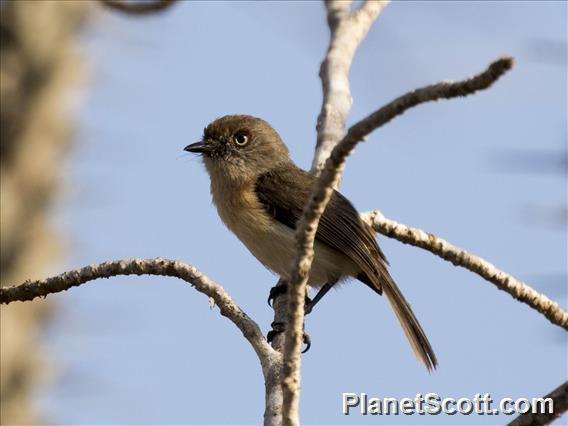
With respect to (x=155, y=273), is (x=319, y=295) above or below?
above

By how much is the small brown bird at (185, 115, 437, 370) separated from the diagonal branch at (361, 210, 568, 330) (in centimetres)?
83

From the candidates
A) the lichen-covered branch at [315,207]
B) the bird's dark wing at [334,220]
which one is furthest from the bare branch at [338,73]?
the lichen-covered branch at [315,207]

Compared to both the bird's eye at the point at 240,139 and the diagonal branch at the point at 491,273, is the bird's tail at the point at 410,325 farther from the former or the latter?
the bird's eye at the point at 240,139

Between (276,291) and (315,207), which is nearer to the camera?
(315,207)

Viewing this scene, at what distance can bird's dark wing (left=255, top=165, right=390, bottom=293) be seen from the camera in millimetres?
5719

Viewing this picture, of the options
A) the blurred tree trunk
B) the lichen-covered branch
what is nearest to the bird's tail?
the lichen-covered branch

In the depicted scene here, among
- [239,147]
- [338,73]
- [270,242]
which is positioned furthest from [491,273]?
[239,147]

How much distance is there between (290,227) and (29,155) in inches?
120

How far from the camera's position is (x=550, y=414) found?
322 cm

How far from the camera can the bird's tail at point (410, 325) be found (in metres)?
5.70

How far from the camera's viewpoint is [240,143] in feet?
22.9

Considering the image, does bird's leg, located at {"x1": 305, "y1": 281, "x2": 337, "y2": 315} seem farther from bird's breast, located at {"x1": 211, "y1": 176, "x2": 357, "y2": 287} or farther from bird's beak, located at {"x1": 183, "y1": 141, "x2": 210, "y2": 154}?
bird's beak, located at {"x1": 183, "y1": 141, "x2": 210, "y2": 154}

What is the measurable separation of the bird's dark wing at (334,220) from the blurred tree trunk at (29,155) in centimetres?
249

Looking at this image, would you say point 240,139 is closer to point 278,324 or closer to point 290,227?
point 290,227
